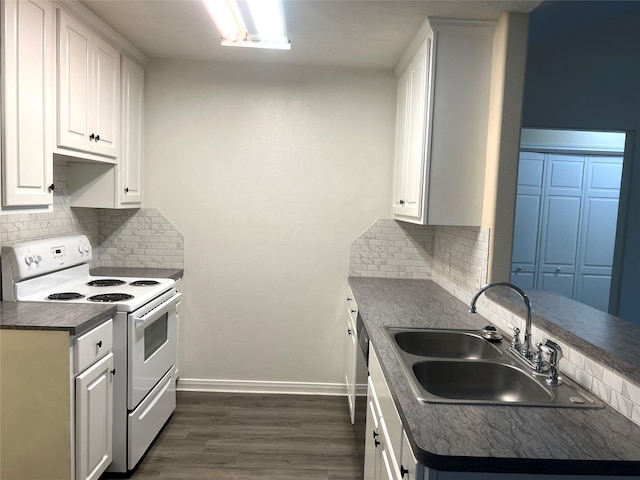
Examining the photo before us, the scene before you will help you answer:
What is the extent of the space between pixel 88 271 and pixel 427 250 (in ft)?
8.14

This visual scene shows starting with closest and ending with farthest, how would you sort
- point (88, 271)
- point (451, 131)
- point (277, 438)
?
point (451, 131)
point (277, 438)
point (88, 271)

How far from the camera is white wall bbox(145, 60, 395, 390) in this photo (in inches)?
136

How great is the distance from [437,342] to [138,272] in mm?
2261

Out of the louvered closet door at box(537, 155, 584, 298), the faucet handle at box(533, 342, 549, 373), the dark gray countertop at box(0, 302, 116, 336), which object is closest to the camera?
the faucet handle at box(533, 342, 549, 373)

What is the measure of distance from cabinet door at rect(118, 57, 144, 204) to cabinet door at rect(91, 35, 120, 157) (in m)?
0.10

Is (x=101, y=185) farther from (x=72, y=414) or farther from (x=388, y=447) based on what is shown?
(x=388, y=447)

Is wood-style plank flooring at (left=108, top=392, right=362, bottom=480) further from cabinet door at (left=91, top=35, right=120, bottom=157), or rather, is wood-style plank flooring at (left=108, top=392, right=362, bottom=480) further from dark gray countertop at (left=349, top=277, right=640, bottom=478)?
cabinet door at (left=91, top=35, right=120, bottom=157)

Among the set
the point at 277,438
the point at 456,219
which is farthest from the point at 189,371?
the point at 456,219

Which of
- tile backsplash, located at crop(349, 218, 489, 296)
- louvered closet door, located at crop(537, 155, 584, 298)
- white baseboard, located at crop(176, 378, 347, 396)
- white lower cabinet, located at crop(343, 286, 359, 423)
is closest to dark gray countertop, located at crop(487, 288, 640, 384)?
white lower cabinet, located at crop(343, 286, 359, 423)

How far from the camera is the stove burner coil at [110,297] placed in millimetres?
2442

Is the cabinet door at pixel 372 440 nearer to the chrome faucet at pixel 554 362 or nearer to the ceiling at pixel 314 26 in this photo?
the chrome faucet at pixel 554 362

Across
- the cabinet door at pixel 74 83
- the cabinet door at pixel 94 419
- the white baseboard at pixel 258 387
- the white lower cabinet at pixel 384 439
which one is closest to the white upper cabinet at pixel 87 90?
the cabinet door at pixel 74 83

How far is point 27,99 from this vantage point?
209 centimetres

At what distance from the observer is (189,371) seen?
11.8ft
